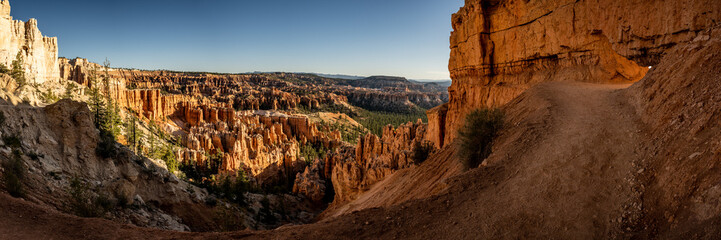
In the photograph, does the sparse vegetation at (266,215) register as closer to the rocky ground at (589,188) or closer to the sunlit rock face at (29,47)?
the rocky ground at (589,188)

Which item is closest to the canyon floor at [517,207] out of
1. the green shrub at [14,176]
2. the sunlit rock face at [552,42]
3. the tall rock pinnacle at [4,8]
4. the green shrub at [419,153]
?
the green shrub at [14,176]

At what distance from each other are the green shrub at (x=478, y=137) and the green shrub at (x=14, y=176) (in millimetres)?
10479

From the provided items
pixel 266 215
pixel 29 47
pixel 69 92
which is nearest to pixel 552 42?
pixel 266 215

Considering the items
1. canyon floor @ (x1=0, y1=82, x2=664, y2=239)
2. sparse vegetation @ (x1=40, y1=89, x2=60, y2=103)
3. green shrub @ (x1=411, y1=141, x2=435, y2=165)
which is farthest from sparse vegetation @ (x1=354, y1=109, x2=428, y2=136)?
canyon floor @ (x1=0, y1=82, x2=664, y2=239)

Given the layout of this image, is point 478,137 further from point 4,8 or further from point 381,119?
point 381,119

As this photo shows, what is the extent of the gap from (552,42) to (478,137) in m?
9.35

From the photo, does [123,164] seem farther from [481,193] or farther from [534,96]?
[534,96]

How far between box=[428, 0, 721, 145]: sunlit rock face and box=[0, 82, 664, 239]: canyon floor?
3.90m

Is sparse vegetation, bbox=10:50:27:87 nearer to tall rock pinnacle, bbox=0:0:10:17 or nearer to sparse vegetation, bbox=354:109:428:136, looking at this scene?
tall rock pinnacle, bbox=0:0:10:17

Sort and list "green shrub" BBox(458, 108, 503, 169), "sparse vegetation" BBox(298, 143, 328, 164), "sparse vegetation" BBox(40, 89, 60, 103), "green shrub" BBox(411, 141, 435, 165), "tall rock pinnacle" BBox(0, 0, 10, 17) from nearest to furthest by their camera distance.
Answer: "green shrub" BBox(458, 108, 503, 169), "sparse vegetation" BBox(40, 89, 60, 103), "green shrub" BBox(411, 141, 435, 165), "tall rock pinnacle" BBox(0, 0, 10, 17), "sparse vegetation" BBox(298, 143, 328, 164)

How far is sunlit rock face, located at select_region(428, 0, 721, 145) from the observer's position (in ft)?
29.2

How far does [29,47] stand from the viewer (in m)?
28.7

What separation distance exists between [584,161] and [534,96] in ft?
20.2

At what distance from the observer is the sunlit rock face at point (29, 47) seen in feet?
82.0
